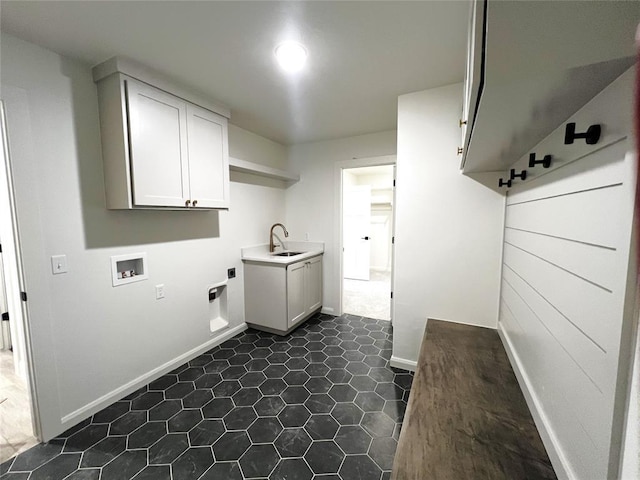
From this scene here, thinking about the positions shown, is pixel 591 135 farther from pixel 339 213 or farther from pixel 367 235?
pixel 367 235

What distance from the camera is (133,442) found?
1.60m

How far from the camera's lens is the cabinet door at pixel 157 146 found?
180 centimetres

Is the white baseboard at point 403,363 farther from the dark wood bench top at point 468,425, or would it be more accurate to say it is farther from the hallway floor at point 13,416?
the hallway floor at point 13,416

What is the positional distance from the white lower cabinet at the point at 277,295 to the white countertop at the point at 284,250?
52 mm

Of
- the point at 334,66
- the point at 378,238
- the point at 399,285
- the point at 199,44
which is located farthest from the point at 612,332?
the point at 378,238

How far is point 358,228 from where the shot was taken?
5.71 metres

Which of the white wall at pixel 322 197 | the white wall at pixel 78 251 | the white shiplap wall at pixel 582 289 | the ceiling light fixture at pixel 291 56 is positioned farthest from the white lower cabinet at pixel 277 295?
the white shiplap wall at pixel 582 289

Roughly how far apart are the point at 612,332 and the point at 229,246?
2949 mm

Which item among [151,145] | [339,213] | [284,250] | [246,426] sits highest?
[151,145]

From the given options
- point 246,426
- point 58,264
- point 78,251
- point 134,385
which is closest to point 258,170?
point 78,251

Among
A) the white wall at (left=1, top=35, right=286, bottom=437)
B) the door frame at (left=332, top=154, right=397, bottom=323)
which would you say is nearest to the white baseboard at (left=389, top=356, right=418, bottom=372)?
the door frame at (left=332, top=154, right=397, bottom=323)

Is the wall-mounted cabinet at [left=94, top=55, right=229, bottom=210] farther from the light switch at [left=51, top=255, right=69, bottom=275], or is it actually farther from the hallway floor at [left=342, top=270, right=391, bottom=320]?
the hallway floor at [left=342, top=270, right=391, bottom=320]

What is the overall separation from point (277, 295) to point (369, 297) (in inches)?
80.2

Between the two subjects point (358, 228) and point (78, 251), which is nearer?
point (78, 251)
